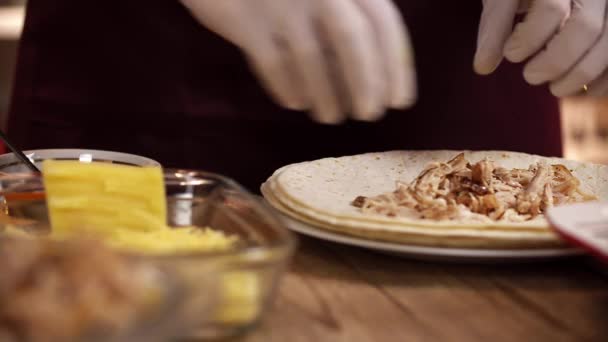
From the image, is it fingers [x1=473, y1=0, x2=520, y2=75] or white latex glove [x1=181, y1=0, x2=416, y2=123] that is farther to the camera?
fingers [x1=473, y1=0, x2=520, y2=75]

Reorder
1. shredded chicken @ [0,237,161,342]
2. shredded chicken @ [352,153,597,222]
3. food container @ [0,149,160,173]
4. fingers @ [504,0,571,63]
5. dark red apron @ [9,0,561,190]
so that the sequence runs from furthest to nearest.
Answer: dark red apron @ [9,0,561,190] < fingers @ [504,0,571,63] < food container @ [0,149,160,173] < shredded chicken @ [352,153,597,222] < shredded chicken @ [0,237,161,342]

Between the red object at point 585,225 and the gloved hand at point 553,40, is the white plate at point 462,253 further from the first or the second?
the gloved hand at point 553,40

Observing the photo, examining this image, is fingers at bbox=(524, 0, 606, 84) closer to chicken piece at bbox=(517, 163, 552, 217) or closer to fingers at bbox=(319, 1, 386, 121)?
chicken piece at bbox=(517, 163, 552, 217)

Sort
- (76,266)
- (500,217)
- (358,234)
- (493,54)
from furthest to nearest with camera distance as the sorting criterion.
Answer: (493,54)
(500,217)
(358,234)
(76,266)

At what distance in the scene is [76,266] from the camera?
1.91 ft

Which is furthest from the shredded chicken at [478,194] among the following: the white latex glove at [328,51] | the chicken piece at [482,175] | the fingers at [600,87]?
the fingers at [600,87]

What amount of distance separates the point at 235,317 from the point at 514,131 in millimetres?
1242

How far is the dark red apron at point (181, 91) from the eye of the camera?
62.4 inches

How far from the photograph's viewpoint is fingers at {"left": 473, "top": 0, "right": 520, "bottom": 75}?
1.35 metres

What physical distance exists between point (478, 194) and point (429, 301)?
33 cm

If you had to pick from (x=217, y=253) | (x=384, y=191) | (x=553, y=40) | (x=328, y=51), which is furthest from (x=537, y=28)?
(x=217, y=253)

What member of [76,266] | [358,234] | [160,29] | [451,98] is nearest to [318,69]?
[358,234]

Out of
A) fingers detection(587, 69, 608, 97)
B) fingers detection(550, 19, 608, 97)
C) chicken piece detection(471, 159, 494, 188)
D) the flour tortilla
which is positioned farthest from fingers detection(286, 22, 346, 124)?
fingers detection(587, 69, 608, 97)

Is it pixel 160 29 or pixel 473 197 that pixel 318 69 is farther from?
pixel 160 29
